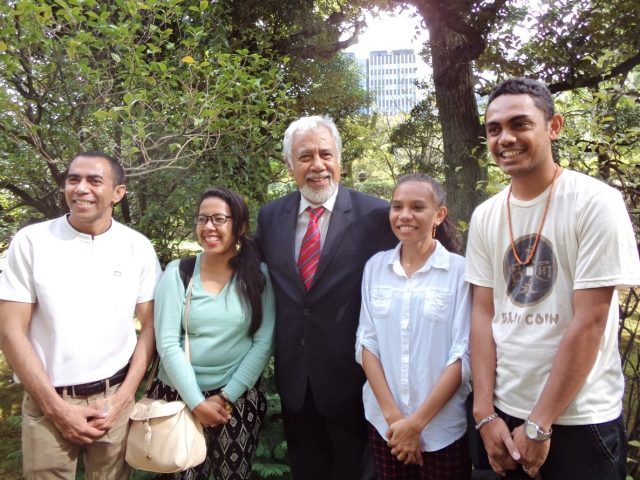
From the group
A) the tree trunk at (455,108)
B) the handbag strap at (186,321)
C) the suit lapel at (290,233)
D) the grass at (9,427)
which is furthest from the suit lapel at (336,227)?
the tree trunk at (455,108)

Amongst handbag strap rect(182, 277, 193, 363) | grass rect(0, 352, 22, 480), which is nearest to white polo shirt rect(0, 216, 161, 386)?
handbag strap rect(182, 277, 193, 363)

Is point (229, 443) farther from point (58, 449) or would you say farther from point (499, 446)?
point (499, 446)

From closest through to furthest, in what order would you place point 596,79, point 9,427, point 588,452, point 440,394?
point 588,452 → point 440,394 → point 9,427 → point 596,79

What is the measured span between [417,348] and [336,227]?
725 millimetres

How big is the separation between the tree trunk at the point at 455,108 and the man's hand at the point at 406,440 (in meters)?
4.13

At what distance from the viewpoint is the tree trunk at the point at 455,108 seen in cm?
590

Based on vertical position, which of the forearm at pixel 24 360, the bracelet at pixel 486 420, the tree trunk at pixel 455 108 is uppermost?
the tree trunk at pixel 455 108

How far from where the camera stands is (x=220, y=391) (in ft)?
7.84

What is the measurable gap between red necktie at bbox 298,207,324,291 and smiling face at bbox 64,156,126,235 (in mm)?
961

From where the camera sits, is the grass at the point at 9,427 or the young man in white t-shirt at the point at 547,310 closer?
the young man in white t-shirt at the point at 547,310

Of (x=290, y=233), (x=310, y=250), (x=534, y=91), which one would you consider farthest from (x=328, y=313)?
(x=534, y=91)

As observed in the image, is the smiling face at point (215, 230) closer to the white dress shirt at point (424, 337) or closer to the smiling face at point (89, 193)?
the smiling face at point (89, 193)

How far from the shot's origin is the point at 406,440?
2.06m

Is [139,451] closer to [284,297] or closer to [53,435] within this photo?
[53,435]
